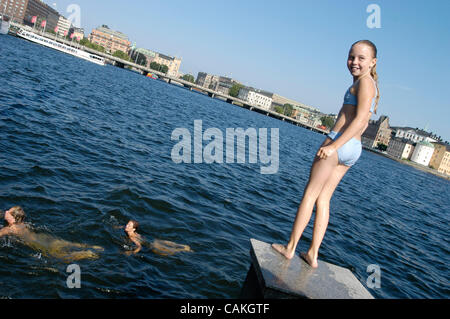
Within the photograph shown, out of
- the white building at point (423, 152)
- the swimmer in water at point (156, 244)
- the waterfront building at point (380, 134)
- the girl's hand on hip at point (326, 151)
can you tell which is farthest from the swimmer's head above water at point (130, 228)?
the waterfront building at point (380, 134)

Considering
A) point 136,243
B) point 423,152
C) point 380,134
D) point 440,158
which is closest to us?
point 136,243

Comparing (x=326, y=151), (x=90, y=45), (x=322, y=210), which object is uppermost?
(x=90, y=45)

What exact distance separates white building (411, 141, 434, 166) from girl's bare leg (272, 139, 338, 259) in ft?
525

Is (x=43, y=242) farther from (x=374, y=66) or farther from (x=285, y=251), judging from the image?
(x=374, y=66)

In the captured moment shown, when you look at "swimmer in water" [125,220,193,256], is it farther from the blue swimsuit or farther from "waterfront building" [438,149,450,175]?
"waterfront building" [438,149,450,175]

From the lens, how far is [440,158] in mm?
141875

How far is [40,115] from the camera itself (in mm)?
17266

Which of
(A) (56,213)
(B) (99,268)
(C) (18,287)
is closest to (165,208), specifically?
(A) (56,213)

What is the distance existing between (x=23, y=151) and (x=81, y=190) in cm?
359

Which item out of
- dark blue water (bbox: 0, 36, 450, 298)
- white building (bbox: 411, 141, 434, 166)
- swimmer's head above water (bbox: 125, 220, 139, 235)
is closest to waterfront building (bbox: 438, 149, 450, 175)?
Result: white building (bbox: 411, 141, 434, 166)

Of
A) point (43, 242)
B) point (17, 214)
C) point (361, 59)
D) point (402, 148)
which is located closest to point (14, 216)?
point (17, 214)

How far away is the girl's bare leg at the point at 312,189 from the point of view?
394 centimetres

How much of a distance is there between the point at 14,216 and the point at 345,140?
6.32 metres

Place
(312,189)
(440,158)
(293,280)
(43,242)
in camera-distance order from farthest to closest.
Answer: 1. (440,158)
2. (43,242)
3. (312,189)
4. (293,280)
